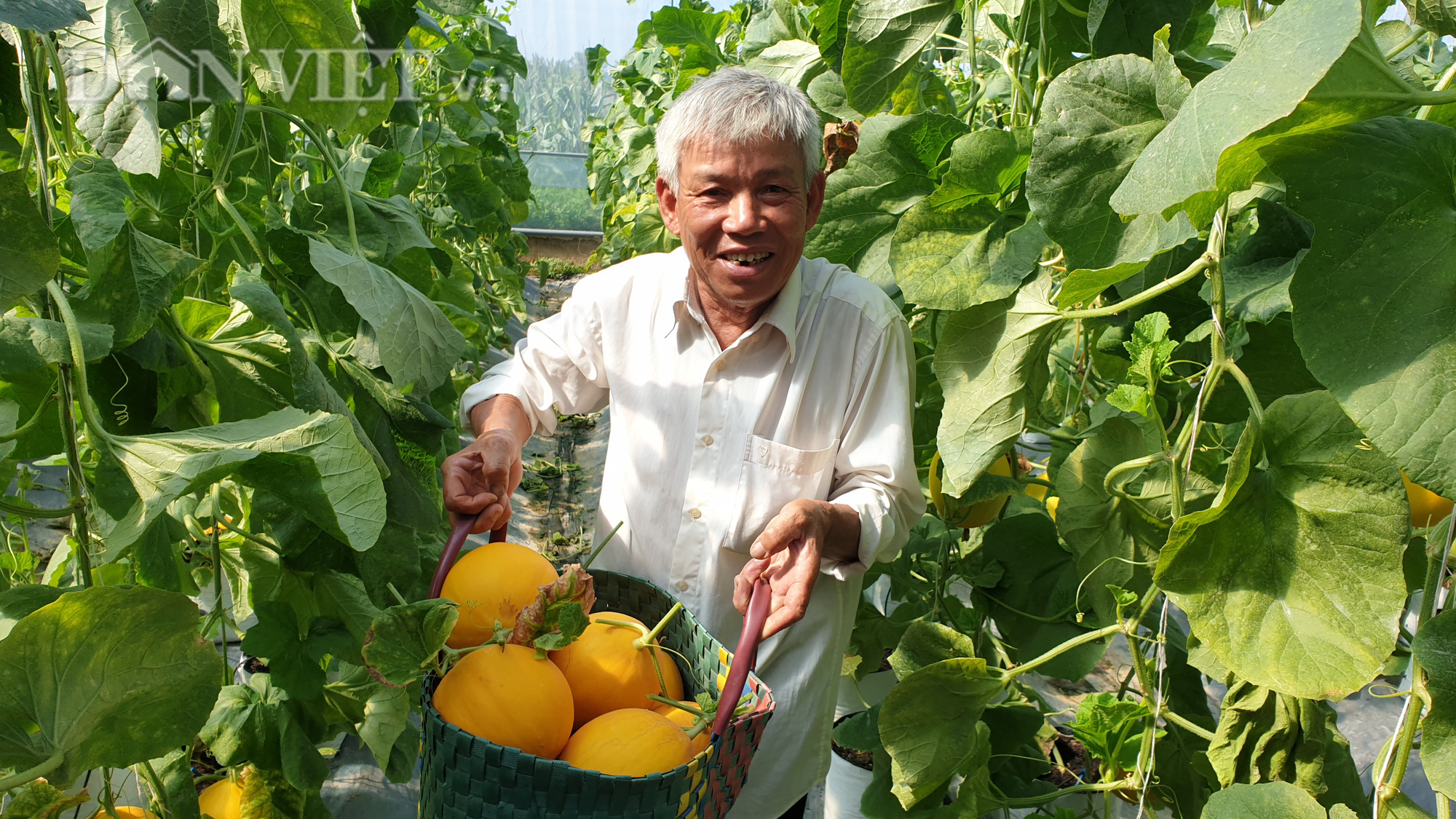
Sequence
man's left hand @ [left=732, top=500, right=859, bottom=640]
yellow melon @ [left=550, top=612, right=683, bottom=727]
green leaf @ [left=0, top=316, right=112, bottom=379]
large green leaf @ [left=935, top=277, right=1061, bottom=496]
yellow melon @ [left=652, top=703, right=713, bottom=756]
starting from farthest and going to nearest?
large green leaf @ [left=935, top=277, right=1061, bottom=496], man's left hand @ [left=732, top=500, right=859, bottom=640], yellow melon @ [left=550, top=612, right=683, bottom=727], yellow melon @ [left=652, top=703, right=713, bottom=756], green leaf @ [left=0, top=316, right=112, bottom=379]

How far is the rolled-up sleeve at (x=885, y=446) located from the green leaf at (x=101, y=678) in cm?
92

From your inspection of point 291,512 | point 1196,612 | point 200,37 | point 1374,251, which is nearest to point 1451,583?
point 1196,612

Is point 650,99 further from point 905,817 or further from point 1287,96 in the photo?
point 1287,96

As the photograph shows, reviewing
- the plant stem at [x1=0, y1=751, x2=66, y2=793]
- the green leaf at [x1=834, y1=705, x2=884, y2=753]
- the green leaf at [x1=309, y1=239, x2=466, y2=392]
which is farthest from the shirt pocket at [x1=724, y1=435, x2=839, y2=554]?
the plant stem at [x1=0, y1=751, x2=66, y2=793]

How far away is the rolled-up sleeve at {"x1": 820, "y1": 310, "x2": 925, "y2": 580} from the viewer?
5.22ft

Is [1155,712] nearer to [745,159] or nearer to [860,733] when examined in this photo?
[860,733]

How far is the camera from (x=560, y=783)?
936 mm

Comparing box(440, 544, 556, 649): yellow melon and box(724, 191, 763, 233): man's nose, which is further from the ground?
box(724, 191, 763, 233): man's nose

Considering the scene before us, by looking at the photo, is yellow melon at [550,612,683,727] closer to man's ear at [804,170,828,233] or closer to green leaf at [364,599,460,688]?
green leaf at [364,599,460,688]

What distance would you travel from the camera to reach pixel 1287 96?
725mm

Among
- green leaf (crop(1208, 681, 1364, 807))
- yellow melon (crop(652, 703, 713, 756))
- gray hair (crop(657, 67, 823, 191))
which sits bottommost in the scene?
green leaf (crop(1208, 681, 1364, 807))

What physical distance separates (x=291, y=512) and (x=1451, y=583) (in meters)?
1.25

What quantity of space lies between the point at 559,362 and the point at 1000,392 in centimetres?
76

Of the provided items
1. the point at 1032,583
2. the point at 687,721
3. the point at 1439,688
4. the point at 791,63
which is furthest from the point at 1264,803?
the point at 791,63
